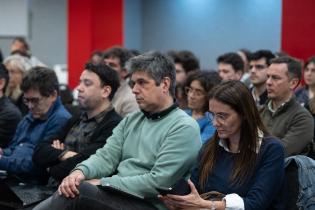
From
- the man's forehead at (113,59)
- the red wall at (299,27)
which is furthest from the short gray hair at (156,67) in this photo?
the red wall at (299,27)

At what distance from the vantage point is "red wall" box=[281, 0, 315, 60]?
18.5ft

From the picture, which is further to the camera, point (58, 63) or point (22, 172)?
point (58, 63)

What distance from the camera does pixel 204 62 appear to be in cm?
948

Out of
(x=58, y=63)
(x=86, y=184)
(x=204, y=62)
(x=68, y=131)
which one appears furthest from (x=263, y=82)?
(x=58, y=63)

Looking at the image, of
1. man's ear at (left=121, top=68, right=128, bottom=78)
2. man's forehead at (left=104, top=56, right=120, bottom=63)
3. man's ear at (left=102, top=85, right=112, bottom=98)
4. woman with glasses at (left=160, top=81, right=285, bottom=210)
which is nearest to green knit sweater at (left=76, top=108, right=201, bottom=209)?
woman with glasses at (left=160, top=81, right=285, bottom=210)

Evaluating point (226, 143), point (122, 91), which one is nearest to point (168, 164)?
point (226, 143)

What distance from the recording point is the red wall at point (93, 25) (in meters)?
9.17

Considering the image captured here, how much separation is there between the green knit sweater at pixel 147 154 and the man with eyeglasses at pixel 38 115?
77cm

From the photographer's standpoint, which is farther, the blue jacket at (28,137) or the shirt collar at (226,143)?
the blue jacket at (28,137)

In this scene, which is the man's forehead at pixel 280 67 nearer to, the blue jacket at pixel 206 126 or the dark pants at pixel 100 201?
the blue jacket at pixel 206 126

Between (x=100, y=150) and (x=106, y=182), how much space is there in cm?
34

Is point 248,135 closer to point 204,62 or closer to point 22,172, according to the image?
point 22,172

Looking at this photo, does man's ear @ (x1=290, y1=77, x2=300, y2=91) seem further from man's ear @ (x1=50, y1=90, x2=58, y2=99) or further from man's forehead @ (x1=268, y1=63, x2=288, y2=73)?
man's ear @ (x1=50, y1=90, x2=58, y2=99)

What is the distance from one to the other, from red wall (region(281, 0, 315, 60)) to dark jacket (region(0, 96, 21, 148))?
10.0ft
